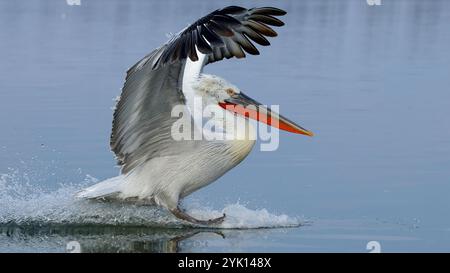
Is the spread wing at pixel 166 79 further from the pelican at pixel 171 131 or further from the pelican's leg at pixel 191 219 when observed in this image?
the pelican's leg at pixel 191 219

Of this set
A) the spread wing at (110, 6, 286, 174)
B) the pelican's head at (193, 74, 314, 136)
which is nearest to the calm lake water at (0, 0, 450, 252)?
the spread wing at (110, 6, 286, 174)

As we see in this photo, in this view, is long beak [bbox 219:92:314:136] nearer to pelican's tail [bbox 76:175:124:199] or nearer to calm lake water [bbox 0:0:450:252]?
calm lake water [bbox 0:0:450:252]

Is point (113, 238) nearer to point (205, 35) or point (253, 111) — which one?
point (253, 111)

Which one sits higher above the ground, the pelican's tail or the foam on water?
the pelican's tail

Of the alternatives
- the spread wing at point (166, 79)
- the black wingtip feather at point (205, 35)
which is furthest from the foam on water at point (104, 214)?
the black wingtip feather at point (205, 35)

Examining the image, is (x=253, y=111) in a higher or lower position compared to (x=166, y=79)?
lower

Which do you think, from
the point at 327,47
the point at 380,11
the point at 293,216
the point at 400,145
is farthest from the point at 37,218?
the point at 380,11

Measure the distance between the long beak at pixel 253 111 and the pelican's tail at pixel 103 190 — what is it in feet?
2.88

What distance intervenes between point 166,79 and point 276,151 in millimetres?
2423

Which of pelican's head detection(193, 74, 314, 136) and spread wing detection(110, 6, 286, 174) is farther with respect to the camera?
pelican's head detection(193, 74, 314, 136)

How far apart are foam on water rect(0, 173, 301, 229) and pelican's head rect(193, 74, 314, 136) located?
64cm

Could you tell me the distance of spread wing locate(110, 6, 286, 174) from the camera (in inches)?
281

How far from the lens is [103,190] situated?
7926 millimetres

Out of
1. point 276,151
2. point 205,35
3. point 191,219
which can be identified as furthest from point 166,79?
point 276,151
